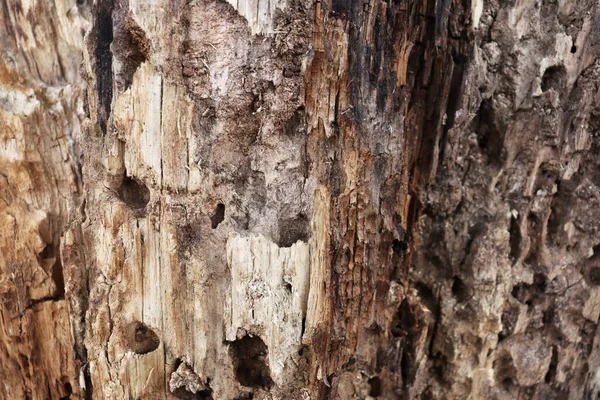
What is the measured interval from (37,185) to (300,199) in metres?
1.07

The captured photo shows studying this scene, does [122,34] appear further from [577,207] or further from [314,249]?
[577,207]

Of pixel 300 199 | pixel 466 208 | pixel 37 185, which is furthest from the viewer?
pixel 466 208

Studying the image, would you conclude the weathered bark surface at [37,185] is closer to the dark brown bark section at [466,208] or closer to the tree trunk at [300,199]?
the tree trunk at [300,199]

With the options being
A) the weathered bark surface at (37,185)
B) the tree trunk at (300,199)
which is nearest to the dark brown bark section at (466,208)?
the tree trunk at (300,199)

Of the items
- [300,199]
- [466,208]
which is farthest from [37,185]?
[466,208]

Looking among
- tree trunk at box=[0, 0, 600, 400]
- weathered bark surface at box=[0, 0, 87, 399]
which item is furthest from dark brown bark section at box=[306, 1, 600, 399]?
weathered bark surface at box=[0, 0, 87, 399]

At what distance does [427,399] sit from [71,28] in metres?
2.17

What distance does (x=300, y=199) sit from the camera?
162cm

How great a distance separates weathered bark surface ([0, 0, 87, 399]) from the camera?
1845mm

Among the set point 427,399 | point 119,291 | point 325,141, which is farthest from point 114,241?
point 427,399

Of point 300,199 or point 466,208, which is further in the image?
point 466,208

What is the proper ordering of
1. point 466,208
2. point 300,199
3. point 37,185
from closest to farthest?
point 300,199, point 37,185, point 466,208

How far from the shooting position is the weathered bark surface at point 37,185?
6.05 ft

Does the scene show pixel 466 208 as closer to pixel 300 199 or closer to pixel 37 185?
pixel 300 199
